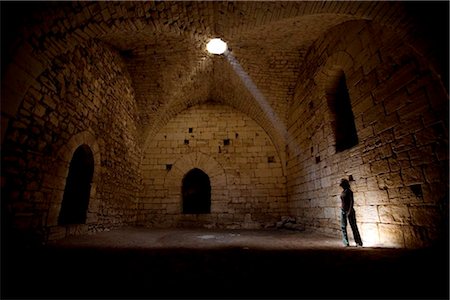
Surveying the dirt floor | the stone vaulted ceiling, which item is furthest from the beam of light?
the dirt floor

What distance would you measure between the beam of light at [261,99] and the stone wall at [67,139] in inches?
114

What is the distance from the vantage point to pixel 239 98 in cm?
734

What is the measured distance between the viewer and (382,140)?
3.41 meters

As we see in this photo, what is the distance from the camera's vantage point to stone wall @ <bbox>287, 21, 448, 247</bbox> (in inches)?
105

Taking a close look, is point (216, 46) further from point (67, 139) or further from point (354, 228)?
point (354, 228)

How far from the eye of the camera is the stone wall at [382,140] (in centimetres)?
267

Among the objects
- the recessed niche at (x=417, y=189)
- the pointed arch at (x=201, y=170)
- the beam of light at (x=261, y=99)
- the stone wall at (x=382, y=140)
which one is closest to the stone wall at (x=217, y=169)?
the pointed arch at (x=201, y=170)

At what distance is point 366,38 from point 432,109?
178cm

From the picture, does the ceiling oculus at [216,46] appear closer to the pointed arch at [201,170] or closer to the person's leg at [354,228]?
the pointed arch at [201,170]

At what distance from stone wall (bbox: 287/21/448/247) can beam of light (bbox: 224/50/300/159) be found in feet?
4.65

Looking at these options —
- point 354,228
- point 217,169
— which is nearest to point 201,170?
point 217,169

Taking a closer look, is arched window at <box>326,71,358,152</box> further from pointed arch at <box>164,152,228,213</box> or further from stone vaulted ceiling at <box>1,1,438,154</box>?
pointed arch at <box>164,152,228,213</box>

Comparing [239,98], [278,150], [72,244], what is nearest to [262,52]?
[239,98]

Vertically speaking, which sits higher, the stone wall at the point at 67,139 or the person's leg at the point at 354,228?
the stone wall at the point at 67,139
